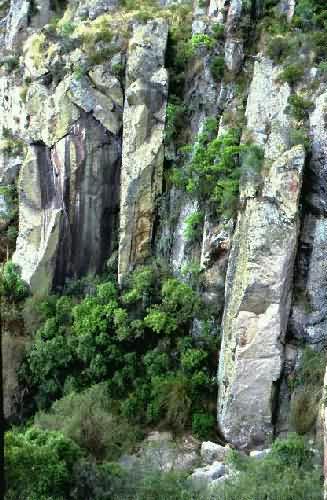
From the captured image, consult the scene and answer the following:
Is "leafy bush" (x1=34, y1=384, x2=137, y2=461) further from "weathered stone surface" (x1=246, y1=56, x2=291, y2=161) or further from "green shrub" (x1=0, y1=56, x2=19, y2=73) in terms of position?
"green shrub" (x1=0, y1=56, x2=19, y2=73)

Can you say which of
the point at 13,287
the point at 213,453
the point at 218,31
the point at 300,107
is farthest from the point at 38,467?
the point at 218,31

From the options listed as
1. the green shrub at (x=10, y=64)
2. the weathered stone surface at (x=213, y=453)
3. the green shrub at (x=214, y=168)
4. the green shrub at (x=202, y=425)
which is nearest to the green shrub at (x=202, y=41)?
the green shrub at (x=214, y=168)

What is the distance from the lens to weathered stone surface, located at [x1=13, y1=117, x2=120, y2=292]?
23.7 meters

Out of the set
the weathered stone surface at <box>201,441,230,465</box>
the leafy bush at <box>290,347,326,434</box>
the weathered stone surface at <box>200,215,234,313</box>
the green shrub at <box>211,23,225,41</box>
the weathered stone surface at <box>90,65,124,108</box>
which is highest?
the green shrub at <box>211,23,225,41</box>

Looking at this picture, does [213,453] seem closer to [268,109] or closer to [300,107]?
[300,107]

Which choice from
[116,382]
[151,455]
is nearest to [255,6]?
A: [116,382]

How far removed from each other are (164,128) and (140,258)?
520 cm

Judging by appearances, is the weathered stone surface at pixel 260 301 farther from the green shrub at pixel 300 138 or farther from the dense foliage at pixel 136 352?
the dense foliage at pixel 136 352

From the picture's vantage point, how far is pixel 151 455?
1744 cm

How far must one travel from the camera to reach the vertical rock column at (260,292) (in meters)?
17.6

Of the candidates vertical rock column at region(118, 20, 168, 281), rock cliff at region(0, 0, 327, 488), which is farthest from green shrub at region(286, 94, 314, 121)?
vertical rock column at region(118, 20, 168, 281)

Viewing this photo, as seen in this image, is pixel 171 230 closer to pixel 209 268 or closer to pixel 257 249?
pixel 209 268

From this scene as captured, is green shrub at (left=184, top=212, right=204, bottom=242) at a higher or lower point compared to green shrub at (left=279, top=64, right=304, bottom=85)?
lower

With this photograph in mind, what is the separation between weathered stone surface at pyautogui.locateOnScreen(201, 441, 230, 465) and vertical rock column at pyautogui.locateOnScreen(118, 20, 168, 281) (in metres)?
7.80
